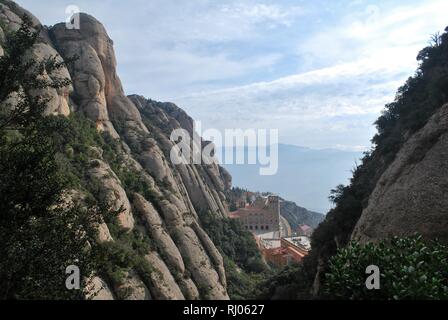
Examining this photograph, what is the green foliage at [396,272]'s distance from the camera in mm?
9641

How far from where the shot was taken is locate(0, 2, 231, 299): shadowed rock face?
118 ft

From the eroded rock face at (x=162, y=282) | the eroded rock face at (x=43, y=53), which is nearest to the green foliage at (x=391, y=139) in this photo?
the eroded rock face at (x=162, y=282)

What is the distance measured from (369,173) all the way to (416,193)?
11.7 m

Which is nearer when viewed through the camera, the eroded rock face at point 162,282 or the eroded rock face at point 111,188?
the eroded rock face at point 162,282

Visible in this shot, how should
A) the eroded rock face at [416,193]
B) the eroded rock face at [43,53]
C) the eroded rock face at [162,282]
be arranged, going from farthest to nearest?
1. the eroded rock face at [43,53]
2. the eroded rock face at [162,282]
3. the eroded rock face at [416,193]

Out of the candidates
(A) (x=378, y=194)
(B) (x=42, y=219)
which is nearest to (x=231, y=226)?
(A) (x=378, y=194)

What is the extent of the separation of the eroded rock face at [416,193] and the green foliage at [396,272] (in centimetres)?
732

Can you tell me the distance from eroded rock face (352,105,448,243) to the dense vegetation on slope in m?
0.87

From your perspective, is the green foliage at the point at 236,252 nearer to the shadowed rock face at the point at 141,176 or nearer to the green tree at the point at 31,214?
the shadowed rock face at the point at 141,176

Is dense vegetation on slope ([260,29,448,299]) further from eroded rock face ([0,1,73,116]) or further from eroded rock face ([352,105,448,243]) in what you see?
eroded rock face ([0,1,73,116])

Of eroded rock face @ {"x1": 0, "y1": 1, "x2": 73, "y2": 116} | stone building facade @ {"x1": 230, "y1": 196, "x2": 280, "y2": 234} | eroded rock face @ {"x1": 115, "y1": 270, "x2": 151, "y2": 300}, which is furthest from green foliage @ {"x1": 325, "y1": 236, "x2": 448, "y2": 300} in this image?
stone building facade @ {"x1": 230, "y1": 196, "x2": 280, "y2": 234}

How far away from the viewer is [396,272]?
1077 centimetres

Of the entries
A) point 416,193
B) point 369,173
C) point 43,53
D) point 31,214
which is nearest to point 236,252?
point 369,173
